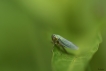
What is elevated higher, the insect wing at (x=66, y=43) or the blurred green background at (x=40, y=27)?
the blurred green background at (x=40, y=27)

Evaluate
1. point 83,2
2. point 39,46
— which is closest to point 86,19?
point 83,2

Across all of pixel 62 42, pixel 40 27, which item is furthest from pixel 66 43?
pixel 40 27

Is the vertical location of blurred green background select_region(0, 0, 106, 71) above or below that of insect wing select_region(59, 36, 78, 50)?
above

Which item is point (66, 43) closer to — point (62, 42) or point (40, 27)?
point (62, 42)
